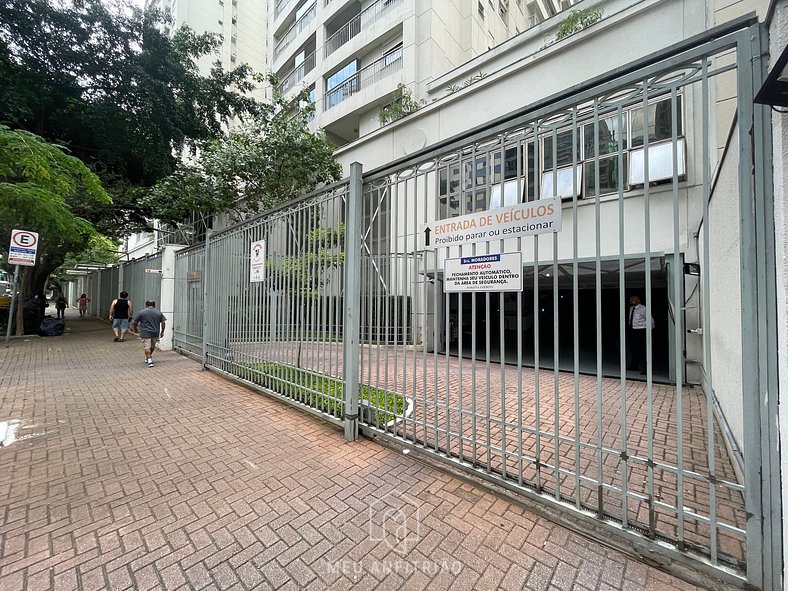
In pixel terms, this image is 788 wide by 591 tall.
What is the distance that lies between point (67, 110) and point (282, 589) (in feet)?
65.5

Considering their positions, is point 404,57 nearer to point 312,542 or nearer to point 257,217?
point 257,217

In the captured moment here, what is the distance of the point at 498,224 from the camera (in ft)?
9.19

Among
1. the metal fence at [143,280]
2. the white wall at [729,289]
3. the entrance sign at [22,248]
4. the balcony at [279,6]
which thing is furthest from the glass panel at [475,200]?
the balcony at [279,6]

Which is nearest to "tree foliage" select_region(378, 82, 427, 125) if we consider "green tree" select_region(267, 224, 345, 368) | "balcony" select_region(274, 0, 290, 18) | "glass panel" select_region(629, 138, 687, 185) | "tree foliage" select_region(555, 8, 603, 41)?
"tree foliage" select_region(555, 8, 603, 41)

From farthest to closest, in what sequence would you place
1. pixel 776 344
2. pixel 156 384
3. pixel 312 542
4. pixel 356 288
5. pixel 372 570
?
1. pixel 156 384
2. pixel 356 288
3. pixel 312 542
4. pixel 372 570
5. pixel 776 344

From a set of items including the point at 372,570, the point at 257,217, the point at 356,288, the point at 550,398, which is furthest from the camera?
the point at 257,217

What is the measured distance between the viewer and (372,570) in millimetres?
2043

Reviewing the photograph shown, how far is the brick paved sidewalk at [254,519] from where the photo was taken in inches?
78.7

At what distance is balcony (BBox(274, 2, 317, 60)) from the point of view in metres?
20.6

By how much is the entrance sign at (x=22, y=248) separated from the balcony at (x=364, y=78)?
534 inches

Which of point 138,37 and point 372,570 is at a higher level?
point 138,37

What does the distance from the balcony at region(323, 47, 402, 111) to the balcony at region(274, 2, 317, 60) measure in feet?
19.5

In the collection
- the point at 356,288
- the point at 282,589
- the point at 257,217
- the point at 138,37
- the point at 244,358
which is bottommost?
the point at 282,589

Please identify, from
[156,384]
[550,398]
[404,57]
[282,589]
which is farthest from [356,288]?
[404,57]
